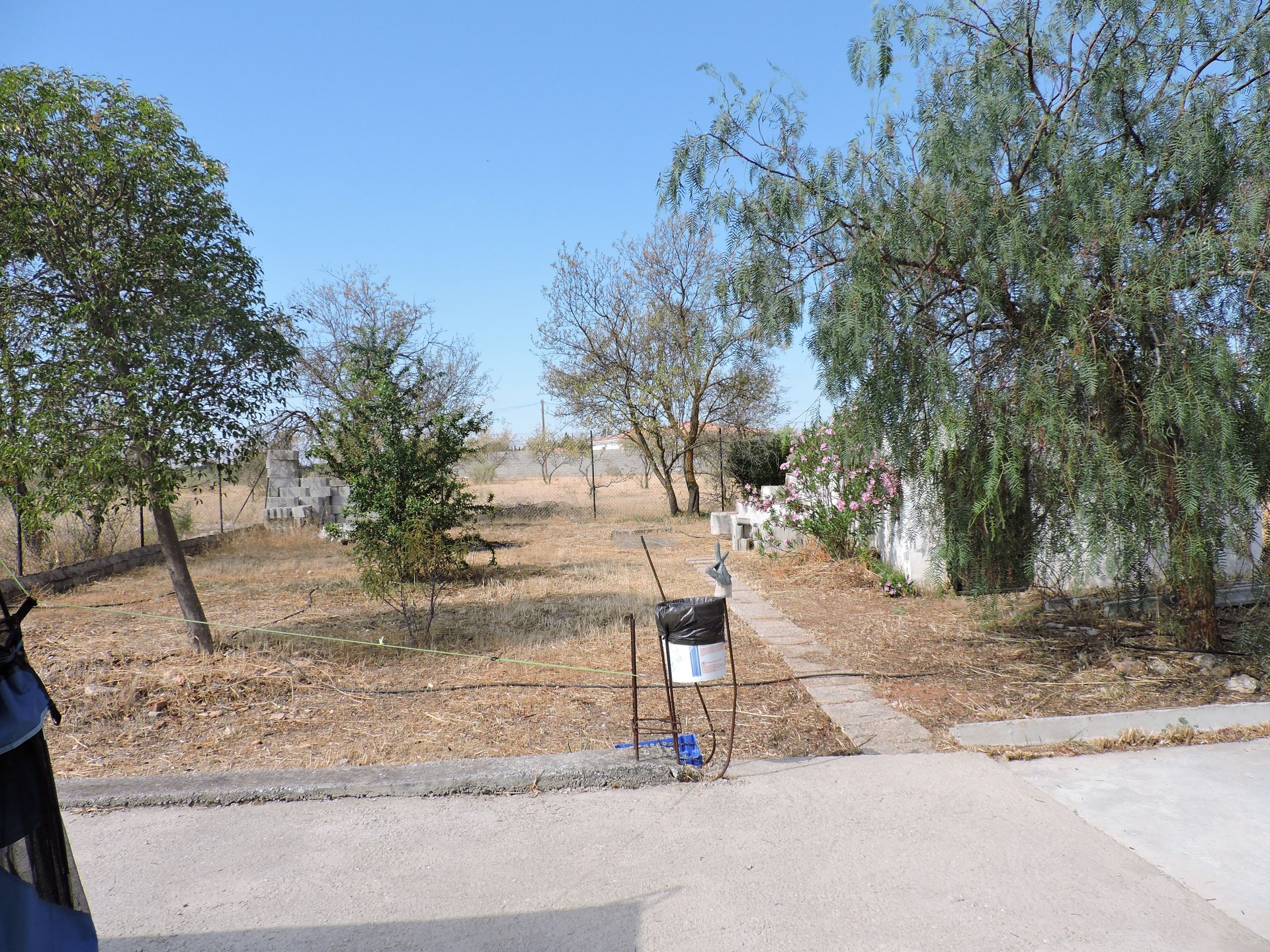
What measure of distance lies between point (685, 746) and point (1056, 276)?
Answer: 3.23m

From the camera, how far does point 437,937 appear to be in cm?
268

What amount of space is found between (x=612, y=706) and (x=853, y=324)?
9.03 ft

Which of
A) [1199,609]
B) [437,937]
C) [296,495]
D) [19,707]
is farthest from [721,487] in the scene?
[19,707]

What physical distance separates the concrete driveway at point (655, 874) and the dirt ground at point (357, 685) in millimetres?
727

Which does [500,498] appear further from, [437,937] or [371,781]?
[437,937]

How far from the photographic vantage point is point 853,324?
4.85 meters

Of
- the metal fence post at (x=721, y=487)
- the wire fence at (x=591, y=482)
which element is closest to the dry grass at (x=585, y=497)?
the wire fence at (x=591, y=482)

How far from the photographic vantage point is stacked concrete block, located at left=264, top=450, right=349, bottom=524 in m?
16.1

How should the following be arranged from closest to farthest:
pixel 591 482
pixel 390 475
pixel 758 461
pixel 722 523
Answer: pixel 390 475 < pixel 722 523 < pixel 758 461 < pixel 591 482

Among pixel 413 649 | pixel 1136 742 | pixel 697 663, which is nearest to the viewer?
pixel 697 663

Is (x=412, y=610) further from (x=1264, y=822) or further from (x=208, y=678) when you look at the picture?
(x=1264, y=822)

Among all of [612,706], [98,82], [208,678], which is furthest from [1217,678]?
[98,82]

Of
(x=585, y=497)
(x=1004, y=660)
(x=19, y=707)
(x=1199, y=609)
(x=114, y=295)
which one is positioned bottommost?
(x=1004, y=660)

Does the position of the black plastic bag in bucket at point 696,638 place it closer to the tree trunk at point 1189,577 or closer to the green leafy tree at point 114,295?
the tree trunk at point 1189,577
